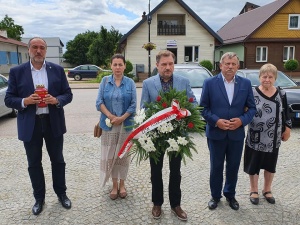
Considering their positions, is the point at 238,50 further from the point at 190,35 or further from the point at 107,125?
the point at 107,125

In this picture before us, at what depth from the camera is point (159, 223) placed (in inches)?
140

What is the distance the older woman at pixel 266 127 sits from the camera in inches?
151

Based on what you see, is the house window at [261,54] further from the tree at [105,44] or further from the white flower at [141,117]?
the white flower at [141,117]

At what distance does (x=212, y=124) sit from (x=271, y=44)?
28.7 m

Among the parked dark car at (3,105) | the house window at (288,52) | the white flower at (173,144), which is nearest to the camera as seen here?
the white flower at (173,144)

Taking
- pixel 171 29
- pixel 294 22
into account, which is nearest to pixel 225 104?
pixel 171 29

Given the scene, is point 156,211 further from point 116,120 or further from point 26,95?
point 26,95

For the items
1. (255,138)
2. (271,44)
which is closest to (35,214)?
(255,138)

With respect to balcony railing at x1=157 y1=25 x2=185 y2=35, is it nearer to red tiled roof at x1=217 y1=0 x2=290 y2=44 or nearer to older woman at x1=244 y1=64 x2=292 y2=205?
red tiled roof at x1=217 y1=0 x2=290 y2=44

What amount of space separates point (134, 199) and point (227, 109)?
5.89ft

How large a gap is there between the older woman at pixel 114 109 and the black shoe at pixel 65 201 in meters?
0.58

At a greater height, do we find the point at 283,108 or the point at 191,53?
the point at 191,53

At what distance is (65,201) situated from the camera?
13.2ft

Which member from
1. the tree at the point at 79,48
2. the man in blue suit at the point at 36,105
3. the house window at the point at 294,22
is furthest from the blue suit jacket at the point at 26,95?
the tree at the point at 79,48
